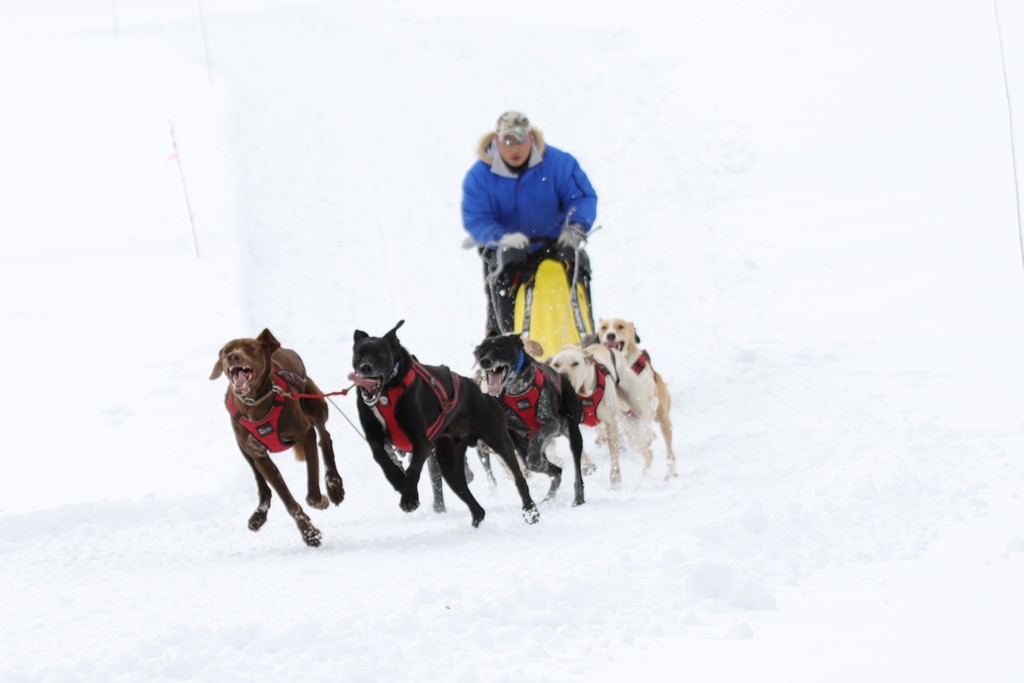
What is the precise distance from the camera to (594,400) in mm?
7234

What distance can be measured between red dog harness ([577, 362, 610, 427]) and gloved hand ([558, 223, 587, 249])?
968 mm

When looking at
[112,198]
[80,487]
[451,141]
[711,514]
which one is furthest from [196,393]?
[451,141]

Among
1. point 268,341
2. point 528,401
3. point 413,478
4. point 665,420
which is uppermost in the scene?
point 268,341

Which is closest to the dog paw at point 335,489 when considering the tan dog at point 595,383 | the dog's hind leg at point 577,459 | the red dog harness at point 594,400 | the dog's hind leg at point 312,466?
the dog's hind leg at point 312,466

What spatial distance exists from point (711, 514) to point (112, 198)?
11283mm

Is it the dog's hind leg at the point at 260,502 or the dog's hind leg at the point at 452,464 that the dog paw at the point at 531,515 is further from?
the dog's hind leg at the point at 260,502

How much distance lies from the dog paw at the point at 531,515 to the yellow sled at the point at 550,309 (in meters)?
1.73

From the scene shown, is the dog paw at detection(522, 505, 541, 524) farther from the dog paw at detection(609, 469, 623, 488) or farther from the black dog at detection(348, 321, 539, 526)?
the dog paw at detection(609, 469, 623, 488)

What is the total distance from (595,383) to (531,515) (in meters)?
1.31

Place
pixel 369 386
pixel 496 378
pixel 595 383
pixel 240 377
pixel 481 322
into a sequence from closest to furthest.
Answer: pixel 240 377 < pixel 369 386 < pixel 496 378 < pixel 595 383 < pixel 481 322

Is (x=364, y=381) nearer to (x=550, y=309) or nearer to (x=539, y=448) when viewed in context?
(x=539, y=448)

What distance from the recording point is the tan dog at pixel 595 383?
7078 millimetres

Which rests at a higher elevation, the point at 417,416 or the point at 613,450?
the point at 417,416

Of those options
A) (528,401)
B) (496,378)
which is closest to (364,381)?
(496,378)
